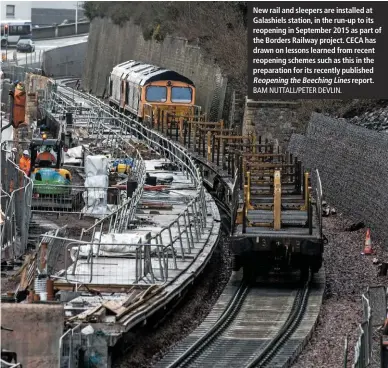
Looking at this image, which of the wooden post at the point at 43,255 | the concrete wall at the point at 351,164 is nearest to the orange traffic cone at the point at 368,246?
the concrete wall at the point at 351,164

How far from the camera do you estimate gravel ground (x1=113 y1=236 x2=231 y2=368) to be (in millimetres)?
19250

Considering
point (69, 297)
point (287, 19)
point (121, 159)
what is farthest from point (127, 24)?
point (69, 297)

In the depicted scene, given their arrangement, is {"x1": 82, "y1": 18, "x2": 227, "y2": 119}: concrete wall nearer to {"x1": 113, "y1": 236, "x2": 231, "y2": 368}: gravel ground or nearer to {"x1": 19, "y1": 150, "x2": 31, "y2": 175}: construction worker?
{"x1": 19, "y1": 150, "x2": 31, "y2": 175}: construction worker

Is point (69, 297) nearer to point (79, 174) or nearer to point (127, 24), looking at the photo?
point (79, 174)

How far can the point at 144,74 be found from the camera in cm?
5091

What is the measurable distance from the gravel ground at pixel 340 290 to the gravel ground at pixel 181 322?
6.23 feet

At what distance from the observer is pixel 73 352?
1711 cm

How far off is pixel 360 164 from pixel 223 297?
34.2 ft

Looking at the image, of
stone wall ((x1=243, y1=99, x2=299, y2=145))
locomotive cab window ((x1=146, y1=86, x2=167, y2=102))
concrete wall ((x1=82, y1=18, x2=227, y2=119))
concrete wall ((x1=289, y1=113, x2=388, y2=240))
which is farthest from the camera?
concrete wall ((x1=82, y1=18, x2=227, y2=119))

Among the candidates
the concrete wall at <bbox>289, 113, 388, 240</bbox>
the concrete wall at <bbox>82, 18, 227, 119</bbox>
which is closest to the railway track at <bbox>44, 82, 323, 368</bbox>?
the concrete wall at <bbox>289, 113, 388, 240</bbox>

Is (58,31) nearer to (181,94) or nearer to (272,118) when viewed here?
(181,94)

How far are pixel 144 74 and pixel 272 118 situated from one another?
8440 mm

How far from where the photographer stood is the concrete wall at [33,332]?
1678 cm

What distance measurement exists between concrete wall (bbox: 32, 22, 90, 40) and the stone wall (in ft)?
210
